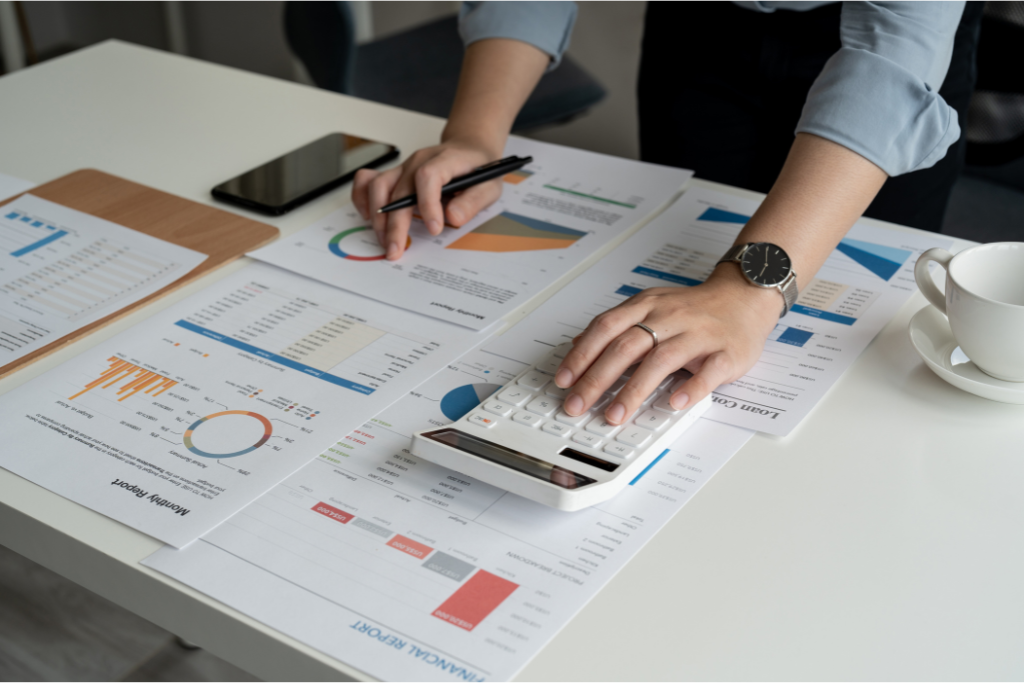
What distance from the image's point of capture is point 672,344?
65cm

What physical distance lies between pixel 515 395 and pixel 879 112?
42cm

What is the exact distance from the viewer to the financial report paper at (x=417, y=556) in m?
0.47

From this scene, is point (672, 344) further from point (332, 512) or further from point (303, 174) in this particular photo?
point (303, 174)

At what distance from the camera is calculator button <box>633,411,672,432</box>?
0.61m

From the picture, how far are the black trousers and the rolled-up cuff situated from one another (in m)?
0.30

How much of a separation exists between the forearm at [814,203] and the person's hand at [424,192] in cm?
30

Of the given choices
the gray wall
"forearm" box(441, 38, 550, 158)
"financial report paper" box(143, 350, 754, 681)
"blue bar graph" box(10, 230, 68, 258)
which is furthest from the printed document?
the gray wall

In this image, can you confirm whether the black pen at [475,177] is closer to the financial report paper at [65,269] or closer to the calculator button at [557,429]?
the financial report paper at [65,269]

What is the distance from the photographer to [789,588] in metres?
0.51

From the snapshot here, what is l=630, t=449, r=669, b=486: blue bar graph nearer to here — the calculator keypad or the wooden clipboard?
the calculator keypad

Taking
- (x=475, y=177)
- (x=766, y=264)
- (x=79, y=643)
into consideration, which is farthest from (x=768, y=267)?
(x=79, y=643)

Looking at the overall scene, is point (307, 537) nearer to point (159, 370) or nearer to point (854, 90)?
point (159, 370)

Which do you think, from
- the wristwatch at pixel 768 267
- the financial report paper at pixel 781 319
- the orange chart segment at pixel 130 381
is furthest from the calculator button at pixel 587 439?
the orange chart segment at pixel 130 381

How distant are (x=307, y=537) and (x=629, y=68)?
99.3 inches
